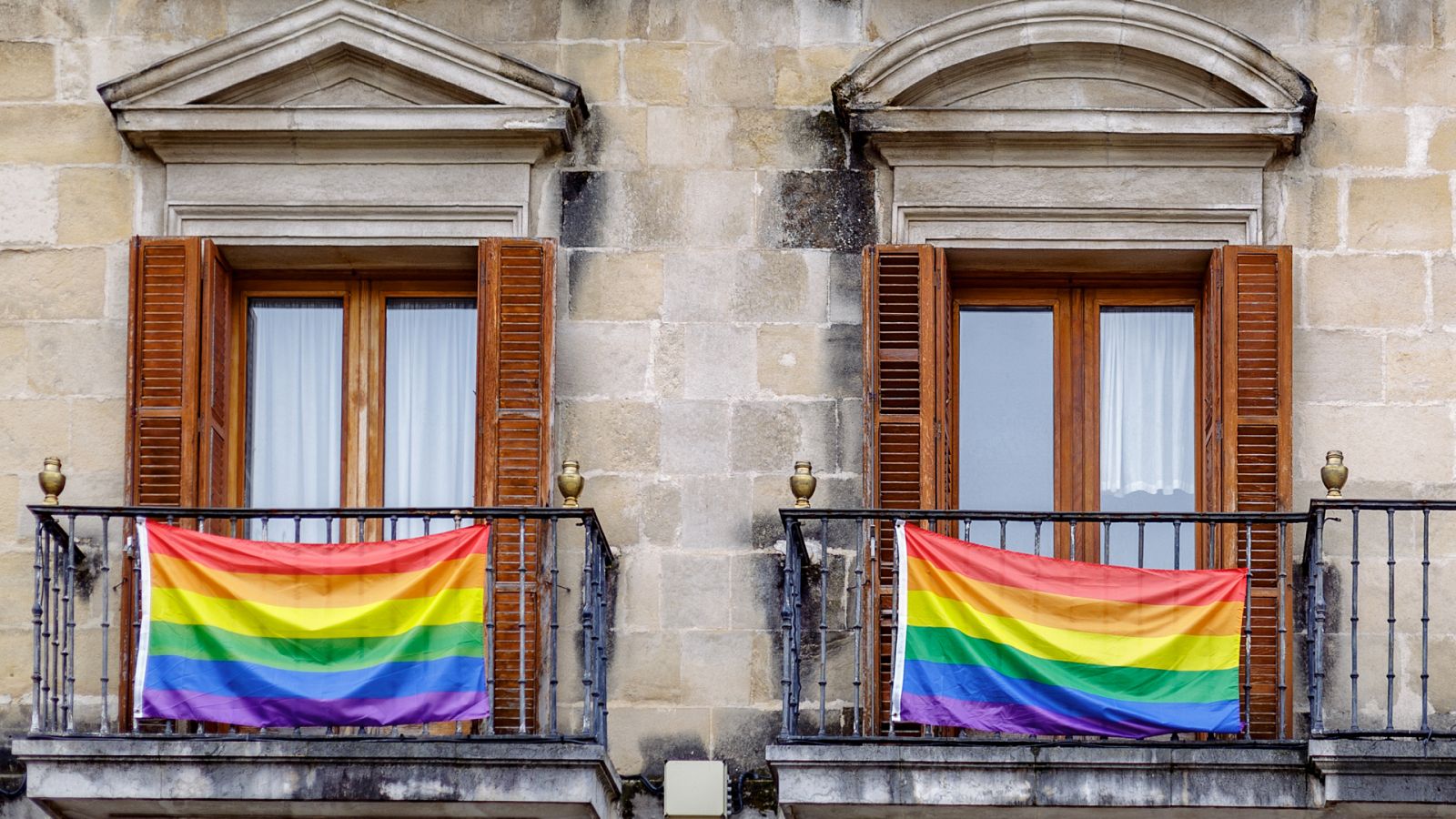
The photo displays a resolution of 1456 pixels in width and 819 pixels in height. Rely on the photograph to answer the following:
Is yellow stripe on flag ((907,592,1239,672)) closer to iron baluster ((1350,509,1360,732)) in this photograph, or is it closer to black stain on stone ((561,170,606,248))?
iron baluster ((1350,509,1360,732))

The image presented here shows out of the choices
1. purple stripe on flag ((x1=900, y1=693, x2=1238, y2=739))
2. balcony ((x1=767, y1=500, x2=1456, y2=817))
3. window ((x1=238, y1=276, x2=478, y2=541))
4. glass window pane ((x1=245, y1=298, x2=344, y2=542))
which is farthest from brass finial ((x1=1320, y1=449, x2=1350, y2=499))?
glass window pane ((x1=245, y1=298, x2=344, y2=542))

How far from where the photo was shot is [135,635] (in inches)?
524

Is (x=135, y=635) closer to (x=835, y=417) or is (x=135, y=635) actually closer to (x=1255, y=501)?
(x=835, y=417)

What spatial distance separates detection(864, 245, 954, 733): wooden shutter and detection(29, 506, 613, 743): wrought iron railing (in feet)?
4.07

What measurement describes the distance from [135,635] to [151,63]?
265cm

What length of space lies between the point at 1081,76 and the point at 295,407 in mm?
3939

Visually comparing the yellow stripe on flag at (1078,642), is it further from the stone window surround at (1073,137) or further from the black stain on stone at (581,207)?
the black stain on stone at (581,207)

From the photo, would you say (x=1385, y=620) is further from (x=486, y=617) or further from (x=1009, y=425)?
(x=486, y=617)

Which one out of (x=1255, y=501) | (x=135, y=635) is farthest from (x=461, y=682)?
(x=1255, y=501)

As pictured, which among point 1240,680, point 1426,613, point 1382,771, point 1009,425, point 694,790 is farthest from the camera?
point 1009,425

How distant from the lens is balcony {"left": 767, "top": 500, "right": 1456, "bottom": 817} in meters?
12.4

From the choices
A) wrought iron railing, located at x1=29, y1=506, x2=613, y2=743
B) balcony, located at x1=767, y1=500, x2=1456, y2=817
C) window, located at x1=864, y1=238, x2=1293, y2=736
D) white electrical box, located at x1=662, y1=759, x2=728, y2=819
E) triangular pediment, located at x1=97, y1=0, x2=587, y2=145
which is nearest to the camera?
balcony, located at x1=767, y1=500, x2=1456, y2=817

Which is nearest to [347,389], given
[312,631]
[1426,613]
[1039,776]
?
[312,631]

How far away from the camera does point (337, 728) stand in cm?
1317
